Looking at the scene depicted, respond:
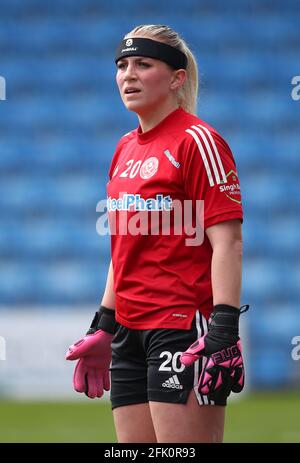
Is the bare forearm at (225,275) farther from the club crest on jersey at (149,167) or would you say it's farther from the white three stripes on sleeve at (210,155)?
the club crest on jersey at (149,167)

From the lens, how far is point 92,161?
33.2 ft

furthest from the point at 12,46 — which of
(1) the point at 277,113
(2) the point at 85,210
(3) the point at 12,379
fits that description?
(3) the point at 12,379

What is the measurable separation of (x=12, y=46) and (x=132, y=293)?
7836 millimetres

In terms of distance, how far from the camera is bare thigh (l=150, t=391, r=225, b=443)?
304cm

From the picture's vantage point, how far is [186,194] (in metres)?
3.15

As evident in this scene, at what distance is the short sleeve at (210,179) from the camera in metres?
3.10

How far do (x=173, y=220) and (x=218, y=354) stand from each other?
435 mm

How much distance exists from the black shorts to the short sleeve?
32cm

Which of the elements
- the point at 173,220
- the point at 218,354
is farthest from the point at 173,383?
the point at 173,220

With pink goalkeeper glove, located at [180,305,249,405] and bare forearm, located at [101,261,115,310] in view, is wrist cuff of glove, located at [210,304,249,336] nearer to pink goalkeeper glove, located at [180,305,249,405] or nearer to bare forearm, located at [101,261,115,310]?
pink goalkeeper glove, located at [180,305,249,405]

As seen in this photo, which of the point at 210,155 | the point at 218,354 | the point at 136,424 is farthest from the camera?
the point at 136,424

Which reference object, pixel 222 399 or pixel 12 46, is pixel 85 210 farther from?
pixel 222 399

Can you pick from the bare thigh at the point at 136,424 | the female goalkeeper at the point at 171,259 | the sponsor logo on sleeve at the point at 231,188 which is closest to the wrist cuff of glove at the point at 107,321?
the female goalkeeper at the point at 171,259

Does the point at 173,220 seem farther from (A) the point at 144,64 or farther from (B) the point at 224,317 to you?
(A) the point at 144,64
